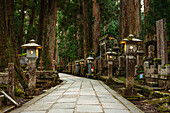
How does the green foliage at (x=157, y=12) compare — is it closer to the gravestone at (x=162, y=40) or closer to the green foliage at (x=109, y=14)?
the green foliage at (x=109, y=14)

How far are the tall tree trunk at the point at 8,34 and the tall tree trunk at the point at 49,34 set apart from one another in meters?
4.75

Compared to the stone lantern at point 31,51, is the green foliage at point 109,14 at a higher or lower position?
higher

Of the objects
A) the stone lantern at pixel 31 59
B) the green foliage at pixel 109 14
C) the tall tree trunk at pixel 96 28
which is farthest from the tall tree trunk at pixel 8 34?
the green foliage at pixel 109 14

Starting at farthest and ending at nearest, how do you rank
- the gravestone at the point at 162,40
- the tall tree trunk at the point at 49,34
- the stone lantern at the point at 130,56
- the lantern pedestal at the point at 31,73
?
the tall tree trunk at the point at 49,34, the gravestone at the point at 162,40, the lantern pedestal at the point at 31,73, the stone lantern at the point at 130,56

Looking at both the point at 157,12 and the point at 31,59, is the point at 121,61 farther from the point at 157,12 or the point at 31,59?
the point at 31,59

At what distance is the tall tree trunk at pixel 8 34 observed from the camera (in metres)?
8.88

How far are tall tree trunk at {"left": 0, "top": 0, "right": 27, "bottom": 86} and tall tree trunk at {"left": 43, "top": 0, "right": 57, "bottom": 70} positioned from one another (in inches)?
187

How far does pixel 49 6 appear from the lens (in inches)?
601

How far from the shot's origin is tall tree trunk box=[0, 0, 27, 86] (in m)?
8.88

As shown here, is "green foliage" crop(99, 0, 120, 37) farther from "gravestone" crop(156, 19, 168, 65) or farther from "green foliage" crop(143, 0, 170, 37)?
"gravestone" crop(156, 19, 168, 65)

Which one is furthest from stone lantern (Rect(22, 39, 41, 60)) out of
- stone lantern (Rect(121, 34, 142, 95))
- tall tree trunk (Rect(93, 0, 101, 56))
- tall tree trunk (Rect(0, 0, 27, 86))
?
tall tree trunk (Rect(93, 0, 101, 56))

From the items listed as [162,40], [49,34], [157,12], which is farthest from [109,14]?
[162,40]

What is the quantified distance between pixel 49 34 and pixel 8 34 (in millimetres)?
5705

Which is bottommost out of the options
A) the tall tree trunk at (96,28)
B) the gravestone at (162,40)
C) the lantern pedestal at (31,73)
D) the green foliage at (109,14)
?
the lantern pedestal at (31,73)
